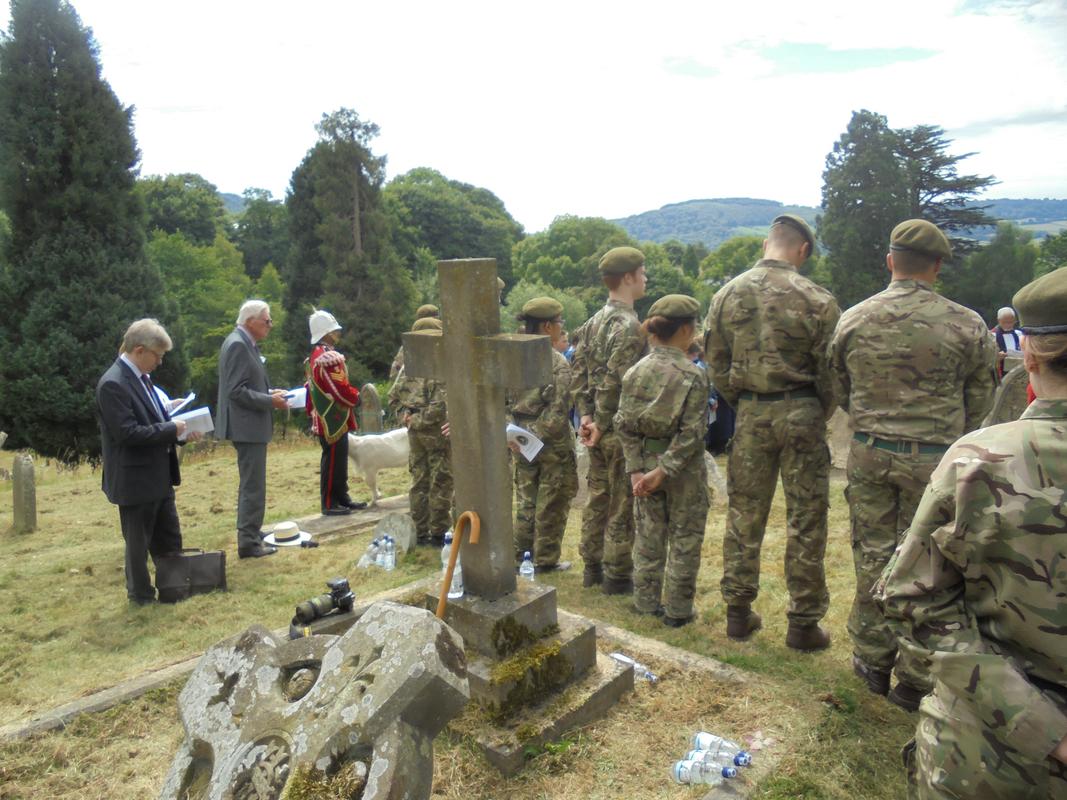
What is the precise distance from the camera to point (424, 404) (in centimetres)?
743

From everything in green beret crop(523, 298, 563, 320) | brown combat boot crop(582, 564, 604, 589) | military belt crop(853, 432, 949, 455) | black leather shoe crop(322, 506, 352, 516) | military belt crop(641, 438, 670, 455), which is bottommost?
black leather shoe crop(322, 506, 352, 516)

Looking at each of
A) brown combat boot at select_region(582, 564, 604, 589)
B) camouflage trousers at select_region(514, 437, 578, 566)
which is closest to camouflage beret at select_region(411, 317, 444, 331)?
camouflage trousers at select_region(514, 437, 578, 566)

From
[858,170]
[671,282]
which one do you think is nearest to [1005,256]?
[858,170]

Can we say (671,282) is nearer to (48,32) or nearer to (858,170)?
(858,170)

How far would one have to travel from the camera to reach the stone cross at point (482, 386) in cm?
387

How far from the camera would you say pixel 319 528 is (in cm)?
818

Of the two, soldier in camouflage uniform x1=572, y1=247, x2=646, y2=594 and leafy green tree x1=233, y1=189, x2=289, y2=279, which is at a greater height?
leafy green tree x1=233, y1=189, x2=289, y2=279

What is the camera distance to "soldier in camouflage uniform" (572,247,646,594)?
5.96m

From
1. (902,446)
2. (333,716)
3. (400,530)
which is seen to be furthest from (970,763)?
(400,530)

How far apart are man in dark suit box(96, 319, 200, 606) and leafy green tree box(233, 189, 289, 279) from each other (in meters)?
50.3

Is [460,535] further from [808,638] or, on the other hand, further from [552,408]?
[552,408]

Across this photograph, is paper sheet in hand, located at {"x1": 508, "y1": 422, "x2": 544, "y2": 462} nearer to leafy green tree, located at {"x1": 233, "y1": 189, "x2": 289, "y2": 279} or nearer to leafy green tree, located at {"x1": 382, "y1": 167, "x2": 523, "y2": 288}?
leafy green tree, located at {"x1": 382, "y1": 167, "x2": 523, "y2": 288}

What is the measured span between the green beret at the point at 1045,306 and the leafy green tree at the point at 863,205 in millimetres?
32416

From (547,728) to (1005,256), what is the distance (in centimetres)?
3680
